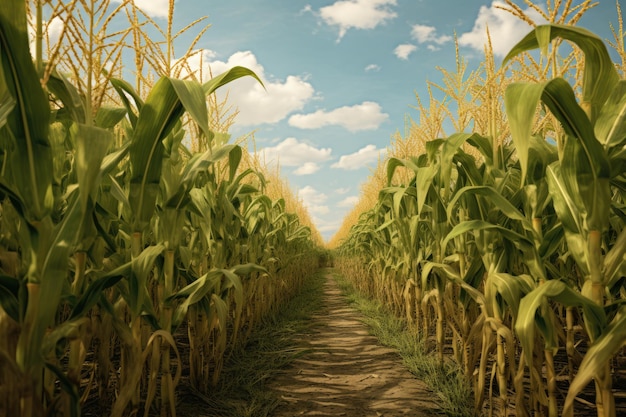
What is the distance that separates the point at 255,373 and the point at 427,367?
1.04 metres

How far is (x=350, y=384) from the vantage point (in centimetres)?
232

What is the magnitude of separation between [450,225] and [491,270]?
2.01ft

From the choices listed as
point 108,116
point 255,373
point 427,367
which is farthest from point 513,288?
point 255,373

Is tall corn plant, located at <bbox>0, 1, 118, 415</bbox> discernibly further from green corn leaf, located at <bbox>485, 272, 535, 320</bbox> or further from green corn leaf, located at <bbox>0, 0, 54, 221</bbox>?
green corn leaf, located at <bbox>485, 272, 535, 320</bbox>

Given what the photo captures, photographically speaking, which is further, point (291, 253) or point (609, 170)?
point (291, 253)

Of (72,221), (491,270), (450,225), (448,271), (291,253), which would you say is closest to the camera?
(72,221)

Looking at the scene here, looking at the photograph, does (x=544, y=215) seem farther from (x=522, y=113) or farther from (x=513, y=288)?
(x=522, y=113)

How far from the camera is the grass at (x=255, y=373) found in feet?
6.29

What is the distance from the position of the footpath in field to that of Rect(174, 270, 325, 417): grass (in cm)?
8

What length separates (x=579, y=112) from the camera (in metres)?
1.02

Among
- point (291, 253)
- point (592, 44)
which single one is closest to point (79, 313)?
point (592, 44)

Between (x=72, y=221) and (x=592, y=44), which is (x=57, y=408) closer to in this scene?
(x=72, y=221)

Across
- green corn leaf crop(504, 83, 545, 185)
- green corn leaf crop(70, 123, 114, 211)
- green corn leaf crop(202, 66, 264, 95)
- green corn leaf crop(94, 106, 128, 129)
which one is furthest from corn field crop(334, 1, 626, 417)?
green corn leaf crop(94, 106, 128, 129)

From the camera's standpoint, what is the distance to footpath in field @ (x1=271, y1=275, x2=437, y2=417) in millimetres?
1942
